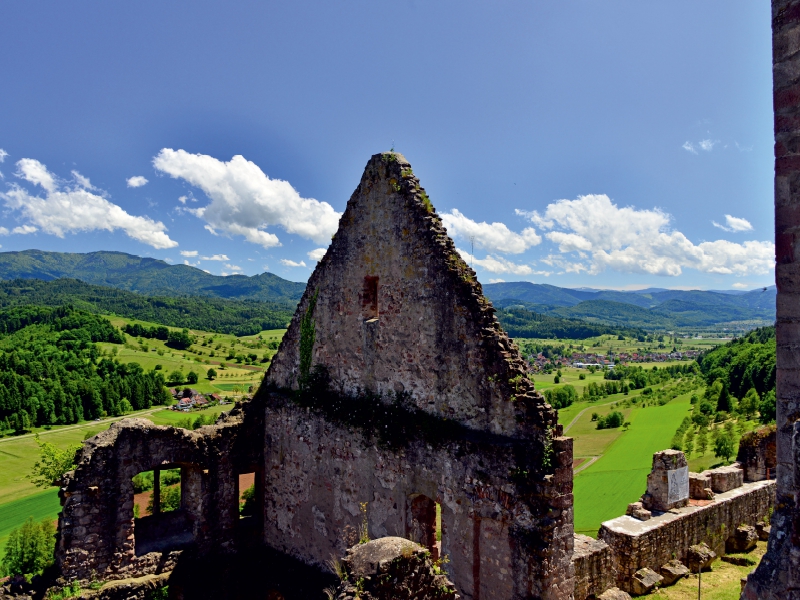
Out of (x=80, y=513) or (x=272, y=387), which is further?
(x=272, y=387)

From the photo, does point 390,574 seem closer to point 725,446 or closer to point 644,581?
point 644,581

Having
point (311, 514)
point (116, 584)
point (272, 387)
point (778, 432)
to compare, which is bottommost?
point (116, 584)

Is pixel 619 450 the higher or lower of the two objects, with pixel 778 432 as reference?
lower

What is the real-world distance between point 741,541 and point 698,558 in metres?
3.01

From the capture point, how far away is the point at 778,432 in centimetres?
385

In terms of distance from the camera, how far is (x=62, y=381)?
75562 millimetres

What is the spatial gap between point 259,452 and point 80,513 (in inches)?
162

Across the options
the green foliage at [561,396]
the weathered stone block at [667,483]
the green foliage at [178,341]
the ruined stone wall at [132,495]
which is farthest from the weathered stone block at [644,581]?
the green foliage at [178,341]

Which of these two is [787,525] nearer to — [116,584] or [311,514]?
[311,514]

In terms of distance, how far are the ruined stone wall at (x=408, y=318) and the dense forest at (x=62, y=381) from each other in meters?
73.5

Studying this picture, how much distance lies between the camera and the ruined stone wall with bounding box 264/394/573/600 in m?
7.74

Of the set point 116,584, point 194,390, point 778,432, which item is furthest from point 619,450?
point 194,390

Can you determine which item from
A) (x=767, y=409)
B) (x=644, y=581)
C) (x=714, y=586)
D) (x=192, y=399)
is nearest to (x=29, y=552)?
(x=644, y=581)

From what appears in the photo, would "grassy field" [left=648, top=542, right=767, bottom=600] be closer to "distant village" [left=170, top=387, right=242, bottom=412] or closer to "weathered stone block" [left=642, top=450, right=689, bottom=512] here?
"weathered stone block" [left=642, top=450, right=689, bottom=512]
